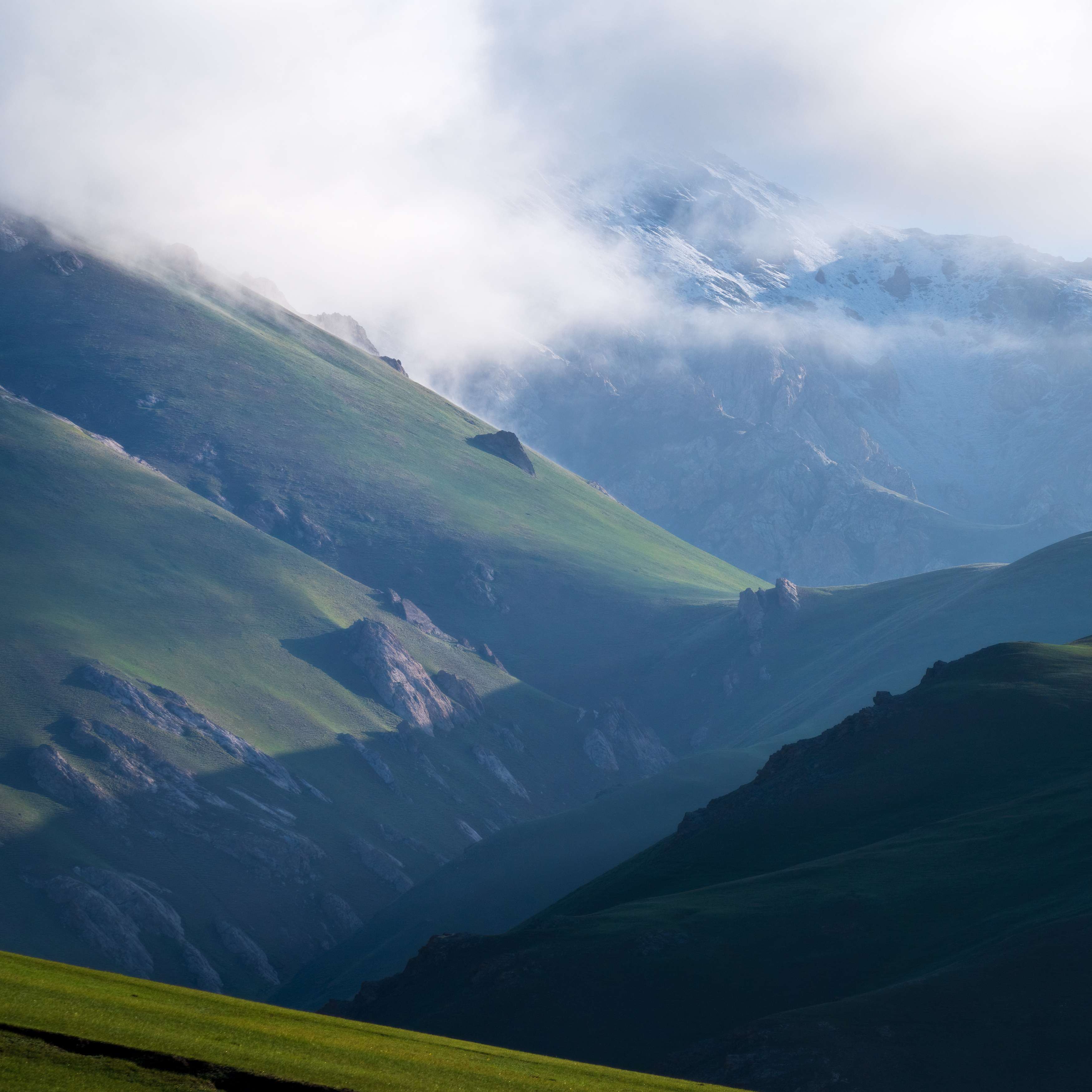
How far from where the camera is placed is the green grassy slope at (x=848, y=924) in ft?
192

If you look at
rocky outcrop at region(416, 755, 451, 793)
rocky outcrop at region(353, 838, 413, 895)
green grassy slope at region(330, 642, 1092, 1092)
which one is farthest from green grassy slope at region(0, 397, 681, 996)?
green grassy slope at region(330, 642, 1092, 1092)

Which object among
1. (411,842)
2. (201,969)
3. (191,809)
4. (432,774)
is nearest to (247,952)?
(201,969)

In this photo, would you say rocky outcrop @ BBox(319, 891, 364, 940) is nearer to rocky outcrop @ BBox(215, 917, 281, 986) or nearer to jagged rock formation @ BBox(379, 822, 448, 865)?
rocky outcrop @ BBox(215, 917, 281, 986)

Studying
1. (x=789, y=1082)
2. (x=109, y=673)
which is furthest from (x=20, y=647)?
(x=789, y=1082)

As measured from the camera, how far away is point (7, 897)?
409 ft

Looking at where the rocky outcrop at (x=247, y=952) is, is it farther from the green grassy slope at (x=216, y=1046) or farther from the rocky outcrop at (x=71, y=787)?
the green grassy slope at (x=216, y=1046)

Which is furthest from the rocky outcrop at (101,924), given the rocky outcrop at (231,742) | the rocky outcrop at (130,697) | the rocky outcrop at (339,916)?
the rocky outcrop at (231,742)

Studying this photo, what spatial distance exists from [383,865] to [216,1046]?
141417 millimetres

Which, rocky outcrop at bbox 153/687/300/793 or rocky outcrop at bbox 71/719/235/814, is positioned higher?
rocky outcrop at bbox 153/687/300/793

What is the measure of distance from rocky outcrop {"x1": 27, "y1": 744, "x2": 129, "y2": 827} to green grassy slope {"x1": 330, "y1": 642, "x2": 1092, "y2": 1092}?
229ft

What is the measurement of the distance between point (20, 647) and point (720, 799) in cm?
10771

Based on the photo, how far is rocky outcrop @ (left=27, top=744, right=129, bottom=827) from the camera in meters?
145

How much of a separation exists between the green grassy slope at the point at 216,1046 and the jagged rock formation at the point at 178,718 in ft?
444

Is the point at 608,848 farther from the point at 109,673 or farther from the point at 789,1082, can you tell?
the point at 789,1082
